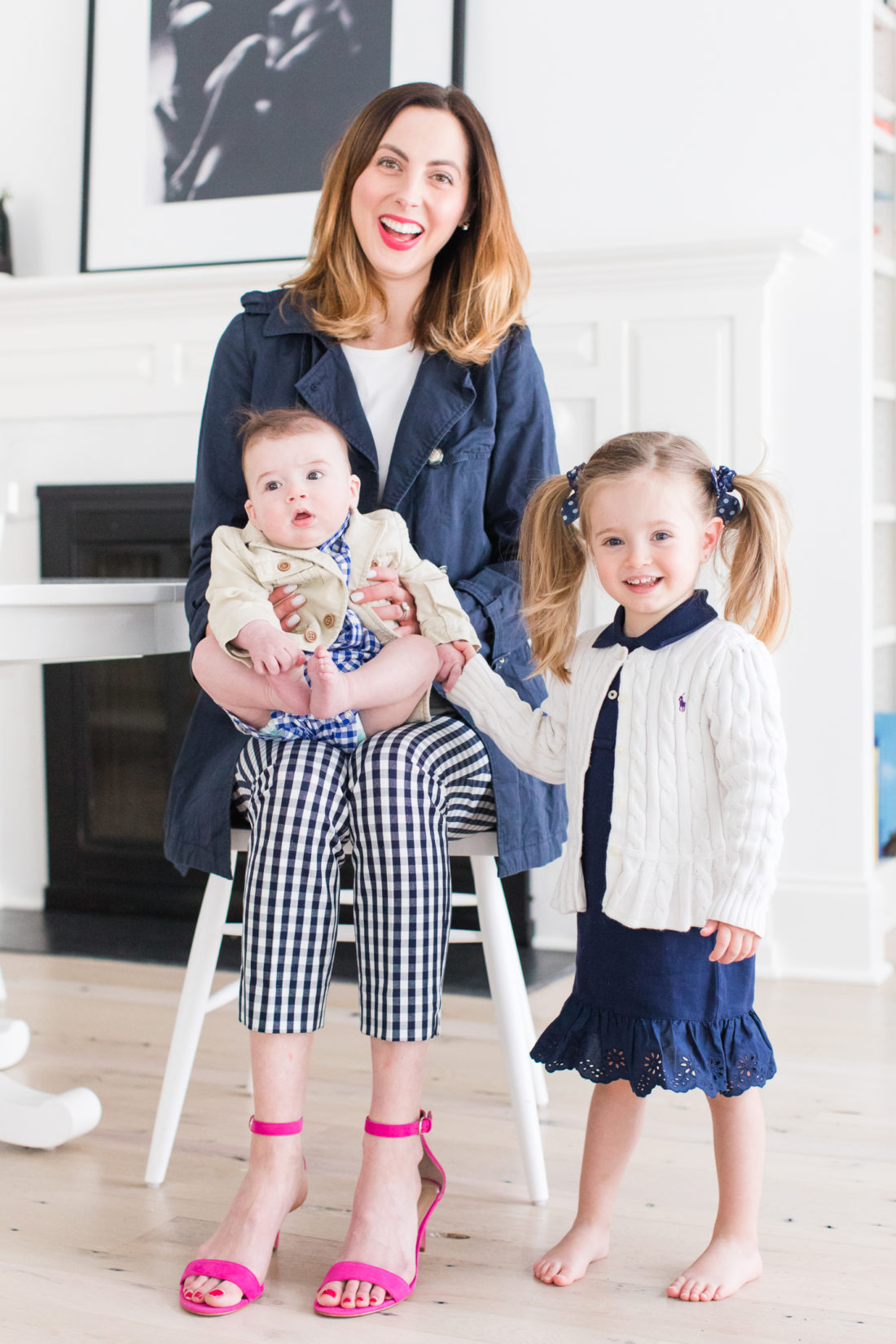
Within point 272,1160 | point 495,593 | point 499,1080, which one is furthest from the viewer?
point 499,1080

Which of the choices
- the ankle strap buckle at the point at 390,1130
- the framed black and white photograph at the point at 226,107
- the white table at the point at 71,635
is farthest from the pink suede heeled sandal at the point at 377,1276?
the framed black and white photograph at the point at 226,107

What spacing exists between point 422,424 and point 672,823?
56 cm

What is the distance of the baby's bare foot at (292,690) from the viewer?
1.32m

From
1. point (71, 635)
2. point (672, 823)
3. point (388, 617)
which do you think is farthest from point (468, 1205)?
point (71, 635)

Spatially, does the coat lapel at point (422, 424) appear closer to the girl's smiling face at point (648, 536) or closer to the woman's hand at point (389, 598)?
the woman's hand at point (389, 598)

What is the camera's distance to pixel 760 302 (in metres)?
2.41

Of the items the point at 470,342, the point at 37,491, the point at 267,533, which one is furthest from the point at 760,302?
the point at 37,491

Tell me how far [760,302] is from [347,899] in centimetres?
136

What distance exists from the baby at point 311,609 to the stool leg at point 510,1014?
247mm

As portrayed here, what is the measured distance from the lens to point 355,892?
1322 mm

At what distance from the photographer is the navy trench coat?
1480 millimetres

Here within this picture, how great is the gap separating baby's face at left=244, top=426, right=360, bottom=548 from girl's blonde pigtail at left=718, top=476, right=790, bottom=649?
392 mm

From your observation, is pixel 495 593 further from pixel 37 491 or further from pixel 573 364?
pixel 37 491

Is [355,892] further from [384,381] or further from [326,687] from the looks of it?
[384,381]
